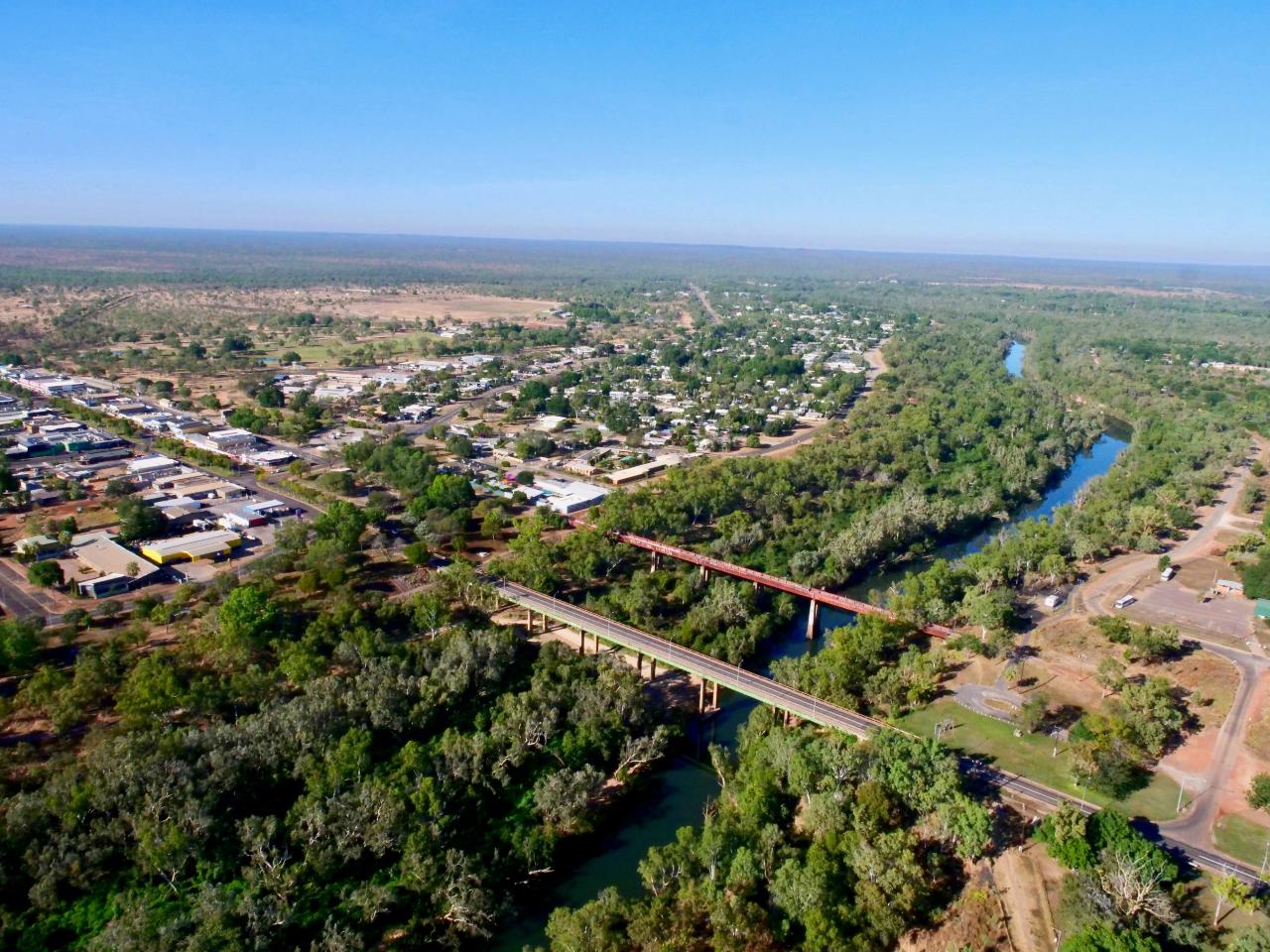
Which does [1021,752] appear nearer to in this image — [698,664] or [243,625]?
[698,664]

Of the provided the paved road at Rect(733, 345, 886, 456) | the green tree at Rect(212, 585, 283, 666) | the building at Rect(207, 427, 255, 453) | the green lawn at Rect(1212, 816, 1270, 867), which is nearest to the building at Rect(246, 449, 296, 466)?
the building at Rect(207, 427, 255, 453)

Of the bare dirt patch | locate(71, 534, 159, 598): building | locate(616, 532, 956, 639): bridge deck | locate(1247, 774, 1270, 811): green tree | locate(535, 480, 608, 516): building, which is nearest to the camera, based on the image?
the bare dirt patch

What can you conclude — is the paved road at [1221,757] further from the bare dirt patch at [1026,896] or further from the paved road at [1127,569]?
the paved road at [1127,569]

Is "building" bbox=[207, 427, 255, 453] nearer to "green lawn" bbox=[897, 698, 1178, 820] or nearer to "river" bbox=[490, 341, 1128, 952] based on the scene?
"river" bbox=[490, 341, 1128, 952]

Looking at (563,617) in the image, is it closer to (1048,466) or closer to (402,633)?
(402,633)

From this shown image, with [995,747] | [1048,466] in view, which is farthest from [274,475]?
[1048,466]

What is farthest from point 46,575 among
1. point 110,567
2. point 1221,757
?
point 1221,757
